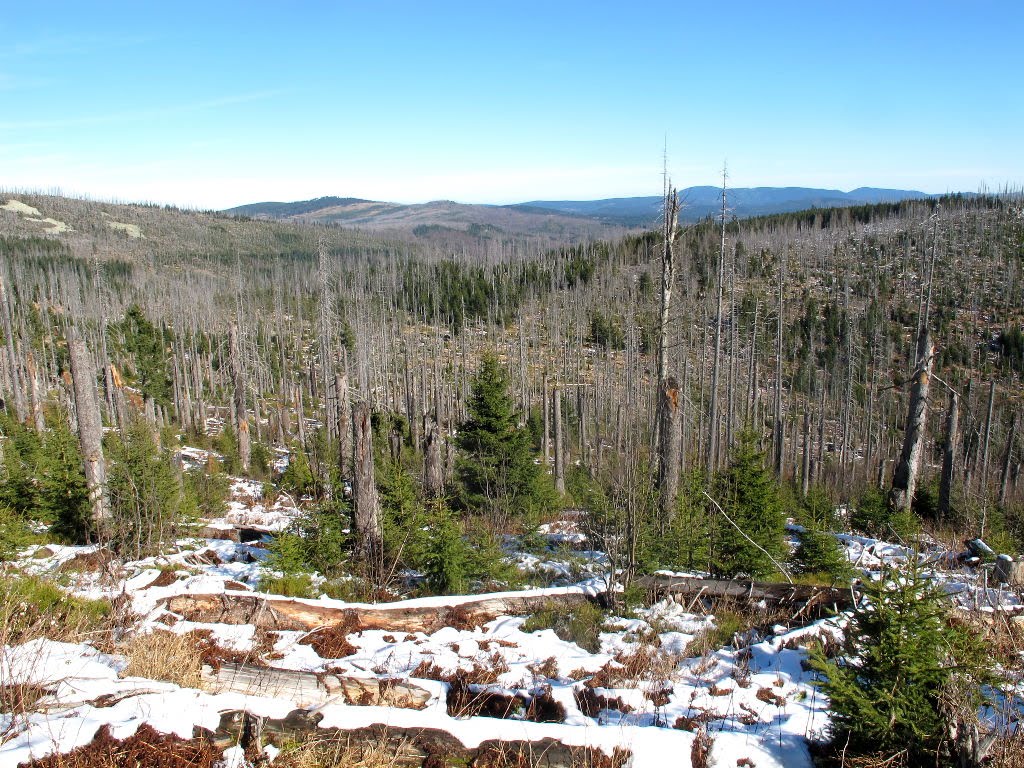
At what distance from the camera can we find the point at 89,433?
11.6 metres

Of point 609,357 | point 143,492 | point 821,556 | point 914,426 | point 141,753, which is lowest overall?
point 609,357

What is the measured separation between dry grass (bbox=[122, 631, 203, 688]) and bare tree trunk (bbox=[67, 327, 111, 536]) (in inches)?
237

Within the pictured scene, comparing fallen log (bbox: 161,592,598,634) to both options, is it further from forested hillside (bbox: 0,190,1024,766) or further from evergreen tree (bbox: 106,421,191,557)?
evergreen tree (bbox: 106,421,191,557)

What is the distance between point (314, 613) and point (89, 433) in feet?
25.5

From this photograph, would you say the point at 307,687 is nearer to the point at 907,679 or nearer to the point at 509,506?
the point at 907,679

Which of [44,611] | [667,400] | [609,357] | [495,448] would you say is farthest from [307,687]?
[609,357]

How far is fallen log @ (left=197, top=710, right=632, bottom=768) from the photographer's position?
149 inches

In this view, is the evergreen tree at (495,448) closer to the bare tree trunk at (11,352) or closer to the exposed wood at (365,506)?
the exposed wood at (365,506)

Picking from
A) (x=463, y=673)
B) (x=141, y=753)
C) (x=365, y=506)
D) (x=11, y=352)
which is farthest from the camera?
(x=11, y=352)

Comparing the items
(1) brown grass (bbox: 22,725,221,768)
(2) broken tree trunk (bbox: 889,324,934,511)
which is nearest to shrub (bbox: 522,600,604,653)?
(1) brown grass (bbox: 22,725,221,768)

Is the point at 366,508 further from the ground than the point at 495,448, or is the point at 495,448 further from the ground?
the point at 366,508

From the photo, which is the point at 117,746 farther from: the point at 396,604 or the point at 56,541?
the point at 56,541

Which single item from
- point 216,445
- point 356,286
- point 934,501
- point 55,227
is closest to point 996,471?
point 934,501

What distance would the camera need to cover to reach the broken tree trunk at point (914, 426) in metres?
15.4
